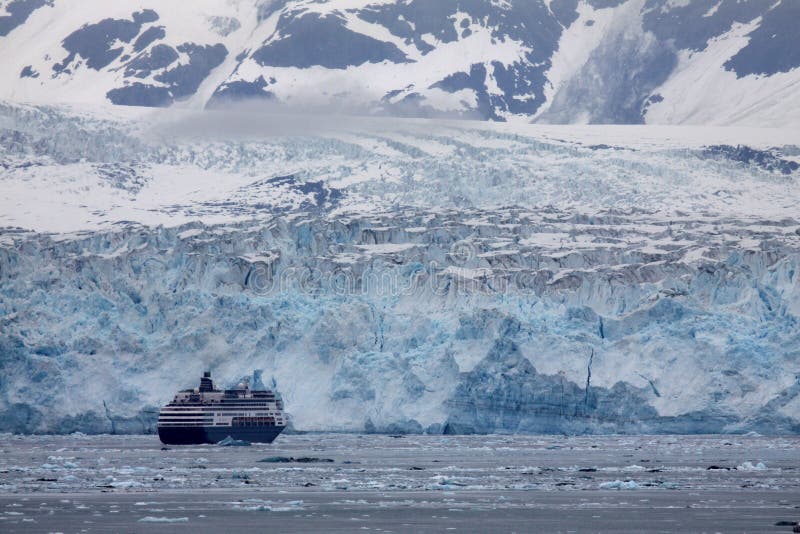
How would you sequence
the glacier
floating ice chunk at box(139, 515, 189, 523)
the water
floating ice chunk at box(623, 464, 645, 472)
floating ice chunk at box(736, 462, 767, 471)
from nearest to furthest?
1. floating ice chunk at box(139, 515, 189, 523)
2. the water
3. floating ice chunk at box(736, 462, 767, 471)
4. floating ice chunk at box(623, 464, 645, 472)
5. the glacier

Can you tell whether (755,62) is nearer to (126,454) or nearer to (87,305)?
(87,305)

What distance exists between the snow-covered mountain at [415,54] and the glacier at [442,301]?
29.5m

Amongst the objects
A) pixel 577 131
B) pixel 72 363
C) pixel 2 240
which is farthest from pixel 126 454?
pixel 577 131

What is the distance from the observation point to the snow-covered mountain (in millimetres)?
100875

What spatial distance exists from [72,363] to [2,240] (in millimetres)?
14726

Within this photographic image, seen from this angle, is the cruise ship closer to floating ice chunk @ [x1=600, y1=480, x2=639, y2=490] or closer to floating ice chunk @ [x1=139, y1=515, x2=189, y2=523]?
floating ice chunk @ [x1=600, y1=480, x2=639, y2=490]

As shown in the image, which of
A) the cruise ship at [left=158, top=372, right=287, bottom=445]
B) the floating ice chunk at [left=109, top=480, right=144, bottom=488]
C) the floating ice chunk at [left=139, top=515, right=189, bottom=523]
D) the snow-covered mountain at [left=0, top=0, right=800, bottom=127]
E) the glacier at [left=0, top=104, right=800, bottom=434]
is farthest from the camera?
the snow-covered mountain at [left=0, top=0, right=800, bottom=127]

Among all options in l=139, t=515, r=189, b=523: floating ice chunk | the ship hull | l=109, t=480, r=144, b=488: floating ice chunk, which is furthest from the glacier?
l=139, t=515, r=189, b=523: floating ice chunk

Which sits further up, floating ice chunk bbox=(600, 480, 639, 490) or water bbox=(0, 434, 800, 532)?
floating ice chunk bbox=(600, 480, 639, 490)

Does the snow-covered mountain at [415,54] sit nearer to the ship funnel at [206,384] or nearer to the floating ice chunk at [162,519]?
the ship funnel at [206,384]

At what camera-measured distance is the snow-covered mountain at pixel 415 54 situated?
101 meters

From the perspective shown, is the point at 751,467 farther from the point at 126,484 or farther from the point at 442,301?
the point at 442,301

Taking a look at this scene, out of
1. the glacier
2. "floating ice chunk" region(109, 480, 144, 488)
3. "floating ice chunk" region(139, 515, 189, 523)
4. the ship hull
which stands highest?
the glacier

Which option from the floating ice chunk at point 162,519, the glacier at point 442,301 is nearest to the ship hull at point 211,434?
the glacier at point 442,301
